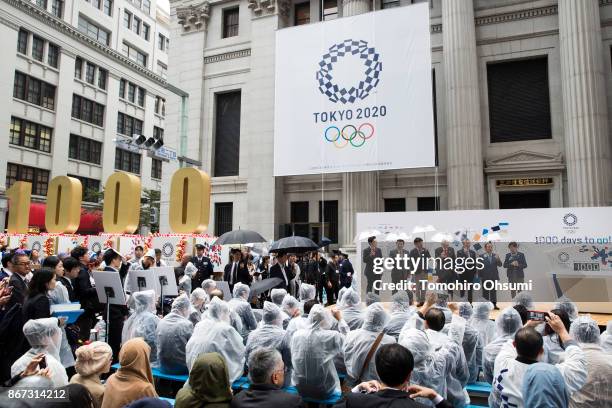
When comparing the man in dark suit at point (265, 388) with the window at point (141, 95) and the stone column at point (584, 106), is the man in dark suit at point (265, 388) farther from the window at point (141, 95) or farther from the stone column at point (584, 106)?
the window at point (141, 95)

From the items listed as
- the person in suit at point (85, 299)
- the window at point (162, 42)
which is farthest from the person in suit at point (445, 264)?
the window at point (162, 42)

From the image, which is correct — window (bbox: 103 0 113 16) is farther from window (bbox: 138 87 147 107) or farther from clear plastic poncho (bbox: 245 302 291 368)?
clear plastic poncho (bbox: 245 302 291 368)

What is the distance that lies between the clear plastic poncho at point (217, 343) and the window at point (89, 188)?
40.3 m

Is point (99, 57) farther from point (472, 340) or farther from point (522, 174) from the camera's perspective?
point (472, 340)

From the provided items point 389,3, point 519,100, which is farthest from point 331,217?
point 389,3

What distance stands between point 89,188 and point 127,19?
21.6 m

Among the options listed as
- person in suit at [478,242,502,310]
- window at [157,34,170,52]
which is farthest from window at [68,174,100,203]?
person in suit at [478,242,502,310]

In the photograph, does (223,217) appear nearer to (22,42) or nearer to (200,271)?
(200,271)

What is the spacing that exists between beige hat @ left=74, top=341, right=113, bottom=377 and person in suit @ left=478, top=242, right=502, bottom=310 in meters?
7.30

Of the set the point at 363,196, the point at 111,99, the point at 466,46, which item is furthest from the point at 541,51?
the point at 111,99

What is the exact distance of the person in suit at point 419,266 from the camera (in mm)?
Answer: 8750

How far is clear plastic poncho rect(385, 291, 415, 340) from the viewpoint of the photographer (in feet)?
20.5

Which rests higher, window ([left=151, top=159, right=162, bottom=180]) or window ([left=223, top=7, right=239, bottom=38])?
window ([left=223, top=7, right=239, bottom=38])

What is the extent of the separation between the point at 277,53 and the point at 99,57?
31.2m
